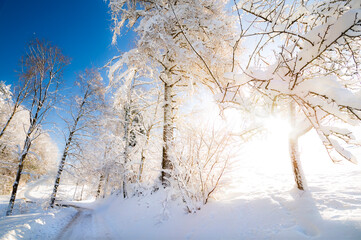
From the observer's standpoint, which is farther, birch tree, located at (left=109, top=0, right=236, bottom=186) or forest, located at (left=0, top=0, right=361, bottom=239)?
birch tree, located at (left=109, top=0, right=236, bottom=186)

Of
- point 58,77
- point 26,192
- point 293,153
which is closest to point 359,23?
point 293,153

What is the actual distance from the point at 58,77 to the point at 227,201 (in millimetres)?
9800

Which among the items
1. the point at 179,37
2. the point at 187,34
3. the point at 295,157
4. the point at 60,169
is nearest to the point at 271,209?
the point at 295,157

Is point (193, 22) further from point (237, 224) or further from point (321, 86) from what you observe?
point (237, 224)

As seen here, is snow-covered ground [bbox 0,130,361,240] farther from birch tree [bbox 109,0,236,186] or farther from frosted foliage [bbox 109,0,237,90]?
frosted foliage [bbox 109,0,237,90]

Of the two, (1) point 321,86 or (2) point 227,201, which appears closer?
(1) point 321,86

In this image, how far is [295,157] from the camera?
260 centimetres

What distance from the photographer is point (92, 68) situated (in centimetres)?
968

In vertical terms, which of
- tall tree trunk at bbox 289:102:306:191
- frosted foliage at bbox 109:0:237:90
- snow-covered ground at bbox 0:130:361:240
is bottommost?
snow-covered ground at bbox 0:130:361:240

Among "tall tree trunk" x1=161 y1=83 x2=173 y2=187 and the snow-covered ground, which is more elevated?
"tall tree trunk" x1=161 y1=83 x2=173 y2=187

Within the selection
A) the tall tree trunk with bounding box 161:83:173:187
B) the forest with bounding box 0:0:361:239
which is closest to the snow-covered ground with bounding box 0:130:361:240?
the forest with bounding box 0:0:361:239

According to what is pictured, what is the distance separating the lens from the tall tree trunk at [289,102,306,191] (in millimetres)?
2494

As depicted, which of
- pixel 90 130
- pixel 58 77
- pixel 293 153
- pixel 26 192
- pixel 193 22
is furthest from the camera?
pixel 26 192

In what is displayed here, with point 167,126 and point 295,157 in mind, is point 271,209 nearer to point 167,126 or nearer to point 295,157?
point 295,157
